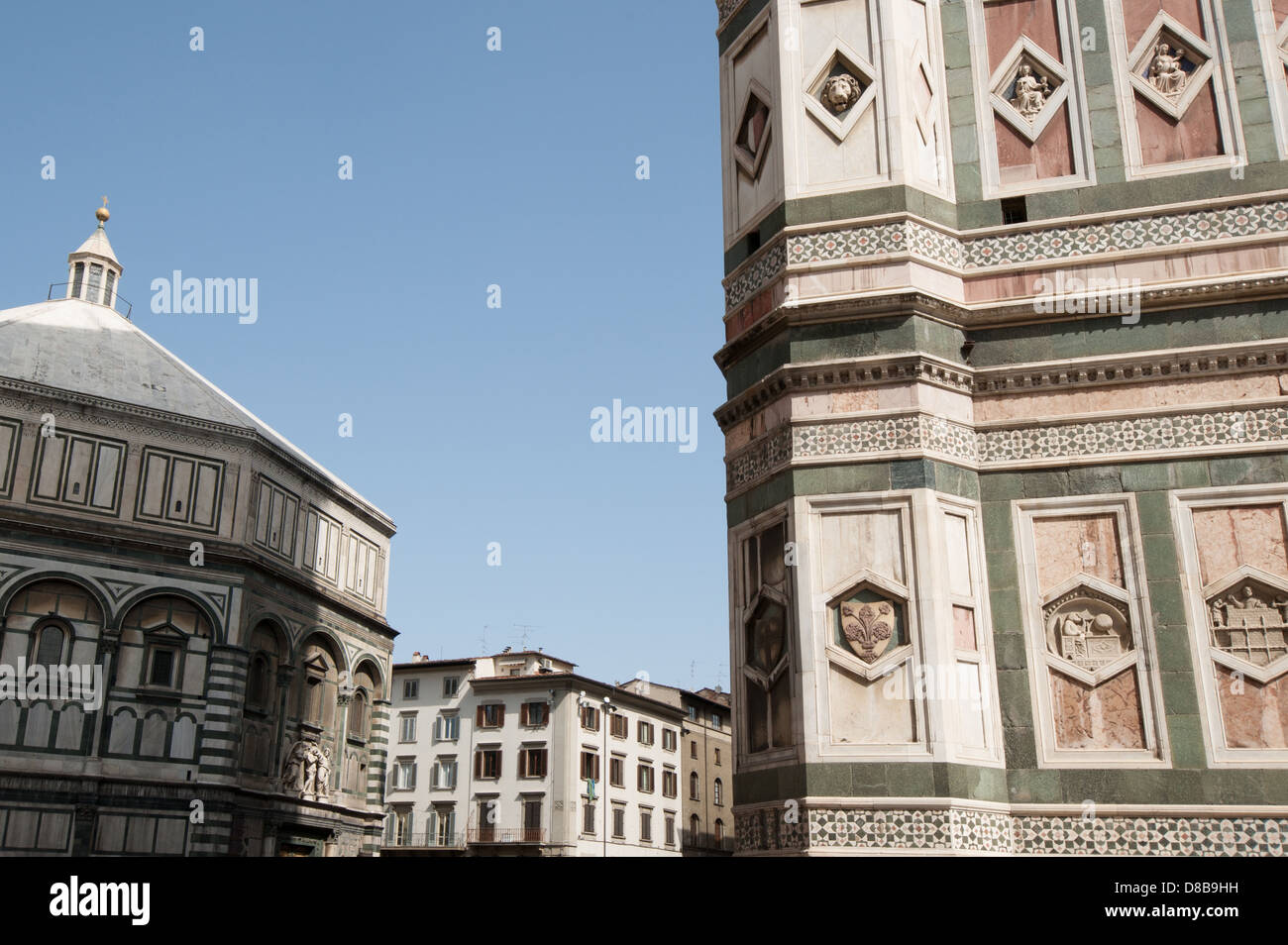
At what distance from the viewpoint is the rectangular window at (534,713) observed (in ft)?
180

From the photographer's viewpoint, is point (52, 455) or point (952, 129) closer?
point (952, 129)

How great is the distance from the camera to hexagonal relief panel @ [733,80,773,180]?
39.1ft

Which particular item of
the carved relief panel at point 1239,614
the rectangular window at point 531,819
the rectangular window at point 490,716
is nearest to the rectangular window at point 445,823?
the rectangular window at point 531,819

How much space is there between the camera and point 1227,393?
396 inches

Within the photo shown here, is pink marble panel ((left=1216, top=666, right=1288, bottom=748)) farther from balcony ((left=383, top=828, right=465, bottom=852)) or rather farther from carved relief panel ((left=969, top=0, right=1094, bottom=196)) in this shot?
balcony ((left=383, top=828, right=465, bottom=852))

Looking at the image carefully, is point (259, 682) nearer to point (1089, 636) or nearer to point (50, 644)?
point (50, 644)

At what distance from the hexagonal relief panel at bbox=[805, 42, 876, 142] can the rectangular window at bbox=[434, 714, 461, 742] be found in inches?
1929

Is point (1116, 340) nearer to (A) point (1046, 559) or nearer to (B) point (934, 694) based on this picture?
(A) point (1046, 559)

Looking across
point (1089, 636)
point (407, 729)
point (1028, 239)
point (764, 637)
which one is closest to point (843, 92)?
point (1028, 239)

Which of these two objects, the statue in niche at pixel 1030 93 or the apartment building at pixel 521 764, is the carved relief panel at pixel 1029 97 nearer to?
the statue in niche at pixel 1030 93

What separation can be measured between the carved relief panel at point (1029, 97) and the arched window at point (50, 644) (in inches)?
1007

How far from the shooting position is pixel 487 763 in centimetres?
5538
